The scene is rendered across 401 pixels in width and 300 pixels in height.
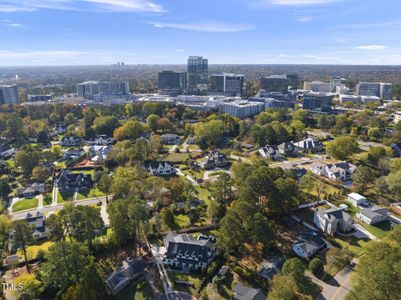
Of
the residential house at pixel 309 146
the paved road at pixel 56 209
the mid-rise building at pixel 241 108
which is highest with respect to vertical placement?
the mid-rise building at pixel 241 108

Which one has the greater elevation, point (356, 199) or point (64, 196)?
point (356, 199)

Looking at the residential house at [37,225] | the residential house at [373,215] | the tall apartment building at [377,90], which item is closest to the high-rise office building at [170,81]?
the tall apartment building at [377,90]

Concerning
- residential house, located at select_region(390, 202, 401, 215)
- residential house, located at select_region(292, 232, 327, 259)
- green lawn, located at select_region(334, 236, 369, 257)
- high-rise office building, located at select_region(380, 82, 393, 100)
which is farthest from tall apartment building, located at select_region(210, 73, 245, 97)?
residential house, located at select_region(292, 232, 327, 259)

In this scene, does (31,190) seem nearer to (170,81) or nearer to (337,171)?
(337,171)

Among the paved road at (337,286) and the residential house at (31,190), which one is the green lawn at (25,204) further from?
the paved road at (337,286)

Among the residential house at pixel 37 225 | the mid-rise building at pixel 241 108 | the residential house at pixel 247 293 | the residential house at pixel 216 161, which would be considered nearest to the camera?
the residential house at pixel 247 293

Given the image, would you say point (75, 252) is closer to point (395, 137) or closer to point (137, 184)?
point (137, 184)

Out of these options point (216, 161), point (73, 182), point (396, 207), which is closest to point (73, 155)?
point (73, 182)
